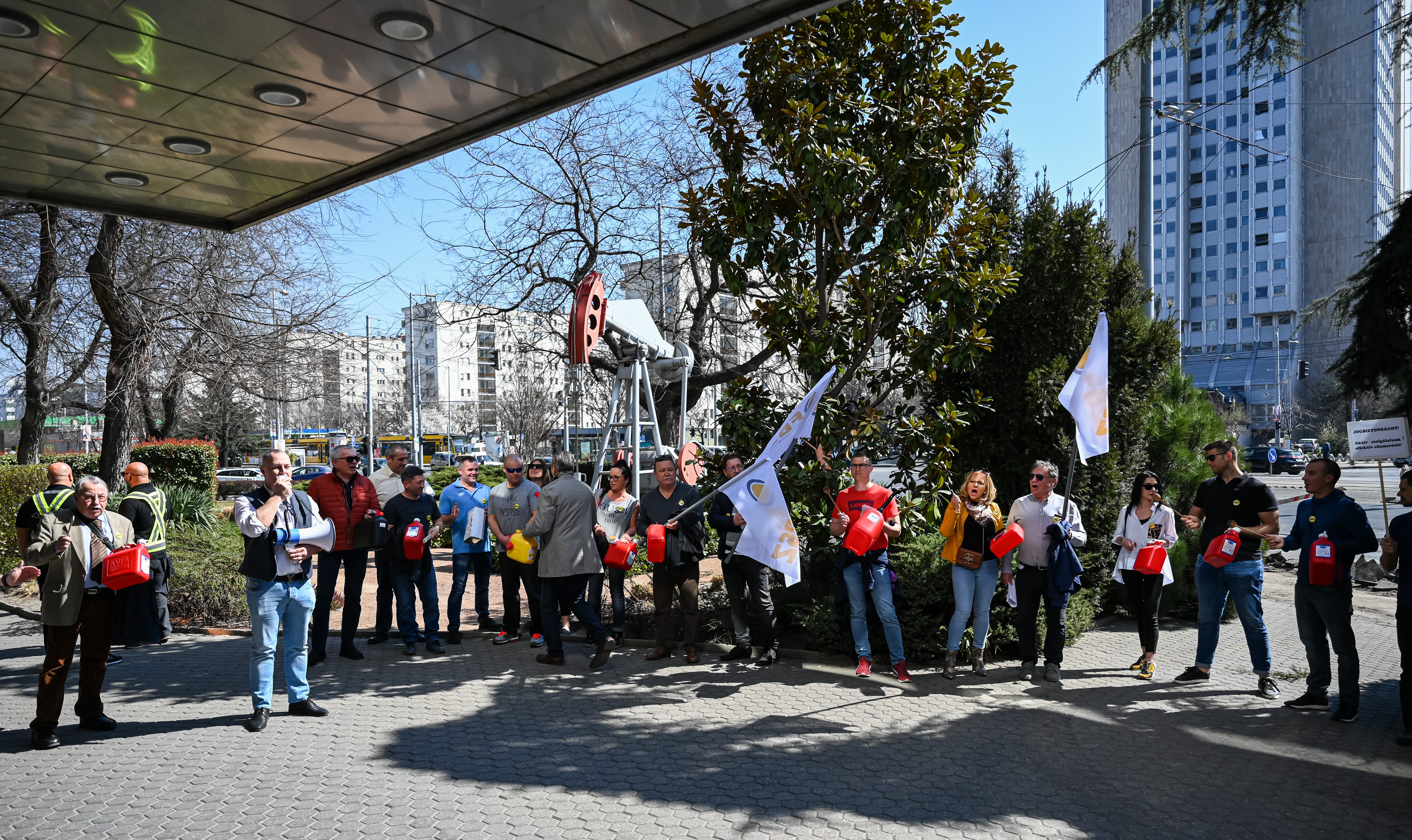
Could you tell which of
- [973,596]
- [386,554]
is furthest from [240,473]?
[973,596]

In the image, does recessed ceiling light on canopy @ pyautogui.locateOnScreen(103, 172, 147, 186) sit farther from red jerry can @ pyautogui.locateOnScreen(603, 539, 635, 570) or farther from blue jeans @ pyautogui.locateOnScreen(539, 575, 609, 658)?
red jerry can @ pyautogui.locateOnScreen(603, 539, 635, 570)

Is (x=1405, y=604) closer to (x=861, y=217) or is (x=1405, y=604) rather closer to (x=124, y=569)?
(x=861, y=217)

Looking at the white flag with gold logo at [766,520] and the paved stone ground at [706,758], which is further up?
the white flag with gold logo at [766,520]

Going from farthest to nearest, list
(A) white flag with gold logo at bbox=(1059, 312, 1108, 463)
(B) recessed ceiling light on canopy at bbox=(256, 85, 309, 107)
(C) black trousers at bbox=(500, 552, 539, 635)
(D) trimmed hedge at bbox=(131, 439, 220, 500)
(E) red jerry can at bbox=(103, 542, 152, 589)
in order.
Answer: (D) trimmed hedge at bbox=(131, 439, 220, 500) < (C) black trousers at bbox=(500, 552, 539, 635) < (A) white flag with gold logo at bbox=(1059, 312, 1108, 463) < (B) recessed ceiling light on canopy at bbox=(256, 85, 309, 107) < (E) red jerry can at bbox=(103, 542, 152, 589)

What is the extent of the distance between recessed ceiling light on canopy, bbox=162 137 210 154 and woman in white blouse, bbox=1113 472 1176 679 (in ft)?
26.8

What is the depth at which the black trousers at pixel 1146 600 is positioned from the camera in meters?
7.63

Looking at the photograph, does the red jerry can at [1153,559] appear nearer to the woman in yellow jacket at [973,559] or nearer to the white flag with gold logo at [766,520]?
the woman in yellow jacket at [973,559]

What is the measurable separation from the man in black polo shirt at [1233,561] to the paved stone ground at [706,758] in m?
0.25

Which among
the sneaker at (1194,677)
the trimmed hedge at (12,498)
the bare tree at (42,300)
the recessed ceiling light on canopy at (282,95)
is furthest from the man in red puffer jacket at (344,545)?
the bare tree at (42,300)

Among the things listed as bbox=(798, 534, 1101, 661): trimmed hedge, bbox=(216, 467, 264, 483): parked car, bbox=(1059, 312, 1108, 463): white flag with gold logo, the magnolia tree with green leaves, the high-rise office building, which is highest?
the high-rise office building

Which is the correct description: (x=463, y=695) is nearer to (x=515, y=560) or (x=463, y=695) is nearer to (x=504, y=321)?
(x=515, y=560)

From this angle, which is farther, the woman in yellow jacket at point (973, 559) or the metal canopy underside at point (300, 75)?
the woman in yellow jacket at point (973, 559)

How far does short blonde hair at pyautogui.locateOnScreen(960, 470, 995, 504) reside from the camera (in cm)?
755

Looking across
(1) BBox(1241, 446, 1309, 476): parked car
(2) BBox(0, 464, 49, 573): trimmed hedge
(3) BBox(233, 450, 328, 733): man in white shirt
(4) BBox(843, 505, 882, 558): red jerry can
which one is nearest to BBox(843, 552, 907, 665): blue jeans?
(4) BBox(843, 505, 882, 558): red jerry can
